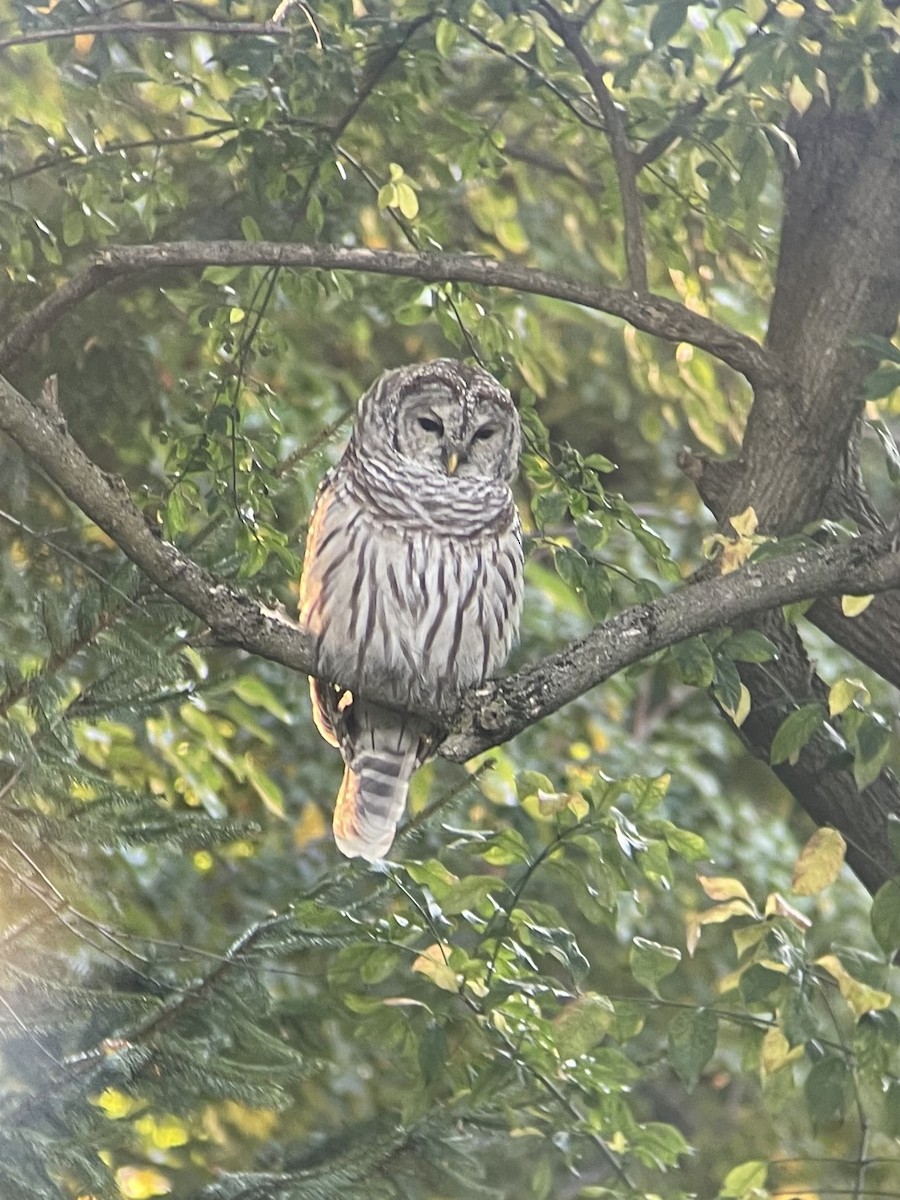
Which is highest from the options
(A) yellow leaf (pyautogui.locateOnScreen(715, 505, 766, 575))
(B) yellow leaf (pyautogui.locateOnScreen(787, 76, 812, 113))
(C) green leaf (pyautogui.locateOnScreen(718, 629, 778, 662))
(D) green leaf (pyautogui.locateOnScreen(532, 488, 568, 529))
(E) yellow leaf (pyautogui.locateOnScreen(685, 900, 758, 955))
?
(B) yellow leaf (pyautogui.locateOnScreen(787, 76, 812, 113))

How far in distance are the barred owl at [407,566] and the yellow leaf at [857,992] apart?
91 centimetres

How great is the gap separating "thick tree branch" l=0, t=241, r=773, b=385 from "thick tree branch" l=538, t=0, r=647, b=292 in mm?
114

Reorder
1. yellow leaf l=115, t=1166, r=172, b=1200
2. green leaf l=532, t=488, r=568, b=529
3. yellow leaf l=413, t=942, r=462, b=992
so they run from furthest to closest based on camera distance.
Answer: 1. yellow leaf l=115, t=1166, r=172, b=1200
2. green leaf l=532, t=488, r=568, b=529
3. yellow leaf l=413, t=942, r=462, b=992

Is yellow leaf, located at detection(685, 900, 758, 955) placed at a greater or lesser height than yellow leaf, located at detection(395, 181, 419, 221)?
lesser

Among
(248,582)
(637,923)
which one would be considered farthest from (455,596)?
(637,923)

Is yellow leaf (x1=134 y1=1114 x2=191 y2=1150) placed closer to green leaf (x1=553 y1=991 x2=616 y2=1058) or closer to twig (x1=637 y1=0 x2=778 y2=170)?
green leaf (x1=553 y1=991 x2=616 y2=1058)

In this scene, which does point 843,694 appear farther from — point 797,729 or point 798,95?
point 798,95

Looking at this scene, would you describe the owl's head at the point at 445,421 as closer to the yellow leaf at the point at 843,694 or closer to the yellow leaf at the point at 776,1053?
the yellow leaf at the point at 843,694

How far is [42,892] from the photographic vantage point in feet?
7.79

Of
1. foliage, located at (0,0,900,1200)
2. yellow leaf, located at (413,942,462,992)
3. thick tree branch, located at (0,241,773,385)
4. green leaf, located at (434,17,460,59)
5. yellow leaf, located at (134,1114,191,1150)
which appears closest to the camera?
foliage, located at (0,0,900,1200)

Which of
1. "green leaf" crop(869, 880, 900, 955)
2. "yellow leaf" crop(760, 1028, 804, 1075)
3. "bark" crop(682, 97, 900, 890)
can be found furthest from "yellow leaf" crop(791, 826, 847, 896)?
"bark" crop(682, 97, 900, 890)

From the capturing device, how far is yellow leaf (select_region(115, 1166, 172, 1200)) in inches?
138

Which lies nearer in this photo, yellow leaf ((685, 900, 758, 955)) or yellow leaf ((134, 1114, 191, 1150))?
yellow leaf ((685, 900, 758, 955))

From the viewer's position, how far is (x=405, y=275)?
114 inches
